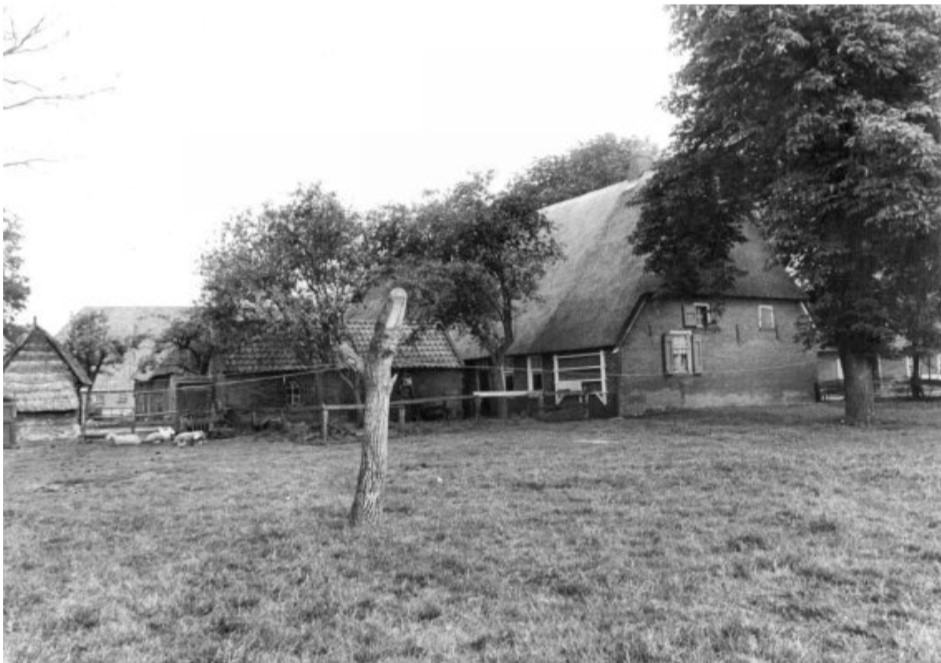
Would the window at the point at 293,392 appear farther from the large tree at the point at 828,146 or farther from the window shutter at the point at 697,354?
the large tree at the point at 828,146

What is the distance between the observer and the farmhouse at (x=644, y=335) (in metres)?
25.0

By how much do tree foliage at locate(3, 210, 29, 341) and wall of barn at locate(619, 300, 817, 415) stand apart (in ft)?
65.6

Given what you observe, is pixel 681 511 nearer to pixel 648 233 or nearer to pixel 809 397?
pixel 648 233

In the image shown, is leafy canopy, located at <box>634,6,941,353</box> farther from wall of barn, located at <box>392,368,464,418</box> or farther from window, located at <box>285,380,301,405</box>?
window, located at <box>285,380,301,405</box>

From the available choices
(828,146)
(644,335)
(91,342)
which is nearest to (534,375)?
(644,335)

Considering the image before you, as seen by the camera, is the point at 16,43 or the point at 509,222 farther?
the point at 509,222

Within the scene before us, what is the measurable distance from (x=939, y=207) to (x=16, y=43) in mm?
15313

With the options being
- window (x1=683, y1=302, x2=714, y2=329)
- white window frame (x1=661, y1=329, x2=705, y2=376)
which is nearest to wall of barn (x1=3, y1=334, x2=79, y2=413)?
white window frame (x1=661, y1=329, x2=705, y2=376)

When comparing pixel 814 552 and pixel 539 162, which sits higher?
pixel 539 162

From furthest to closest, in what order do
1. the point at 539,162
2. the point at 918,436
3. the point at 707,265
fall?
the point at 539,162 < the point at 707,265 < the point at 918,436

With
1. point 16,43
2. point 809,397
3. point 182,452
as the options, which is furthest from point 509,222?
point 16,43

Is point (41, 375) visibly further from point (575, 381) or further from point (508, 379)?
point (575, 381)

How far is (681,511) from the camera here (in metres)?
7.77

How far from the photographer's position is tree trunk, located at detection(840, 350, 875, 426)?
57.5 feet
